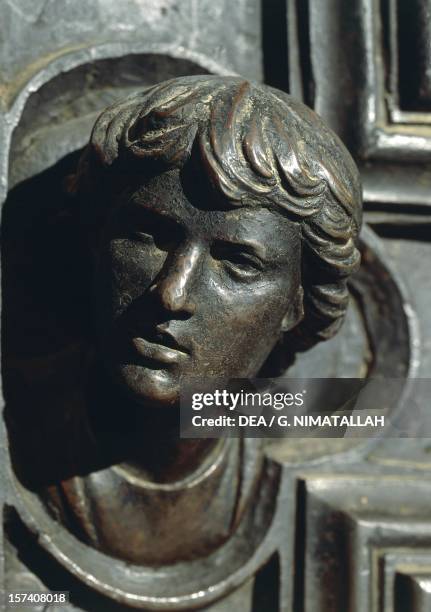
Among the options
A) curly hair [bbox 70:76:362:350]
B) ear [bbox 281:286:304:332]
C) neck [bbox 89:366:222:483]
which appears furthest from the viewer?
neck [bbox 89:366:222:483]

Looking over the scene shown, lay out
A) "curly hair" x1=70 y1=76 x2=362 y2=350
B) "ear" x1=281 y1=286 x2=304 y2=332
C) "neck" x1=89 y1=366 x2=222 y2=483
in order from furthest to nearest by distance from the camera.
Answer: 1. "neck" x1=89 y1=366 x2=222 y2=483
2. "ear" x1=281 y1=286 x2=304 y2=332
3. "curly hair" x1=70 y1=76 x2=362 y2=350

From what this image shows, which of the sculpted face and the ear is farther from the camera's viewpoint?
the ear

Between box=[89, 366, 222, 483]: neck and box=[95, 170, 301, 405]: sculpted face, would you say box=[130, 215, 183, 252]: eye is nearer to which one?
box=[95, 170, 301, 405]: sculpted face

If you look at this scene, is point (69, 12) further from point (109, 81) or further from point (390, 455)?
point (390, 455)

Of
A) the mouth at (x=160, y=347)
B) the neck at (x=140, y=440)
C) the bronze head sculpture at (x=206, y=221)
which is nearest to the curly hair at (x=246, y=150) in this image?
the bronze head sculpture at (x=206, y=221)

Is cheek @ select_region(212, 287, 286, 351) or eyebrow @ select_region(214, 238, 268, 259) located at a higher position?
eyebrow @ select_region(214, 238, 268, 259)

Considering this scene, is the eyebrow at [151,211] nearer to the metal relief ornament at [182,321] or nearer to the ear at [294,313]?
the metal relief ornament at [182,321]

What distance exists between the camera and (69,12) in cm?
168

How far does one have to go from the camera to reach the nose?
1.34 m

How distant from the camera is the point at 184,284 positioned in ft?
4.42

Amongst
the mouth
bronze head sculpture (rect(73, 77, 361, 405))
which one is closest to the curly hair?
bronze head sculpture (rect(73, 77, 361, 405))

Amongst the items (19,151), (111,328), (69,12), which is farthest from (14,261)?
(69,12)

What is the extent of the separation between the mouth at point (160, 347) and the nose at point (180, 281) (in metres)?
0.05

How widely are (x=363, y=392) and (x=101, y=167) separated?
65cm
